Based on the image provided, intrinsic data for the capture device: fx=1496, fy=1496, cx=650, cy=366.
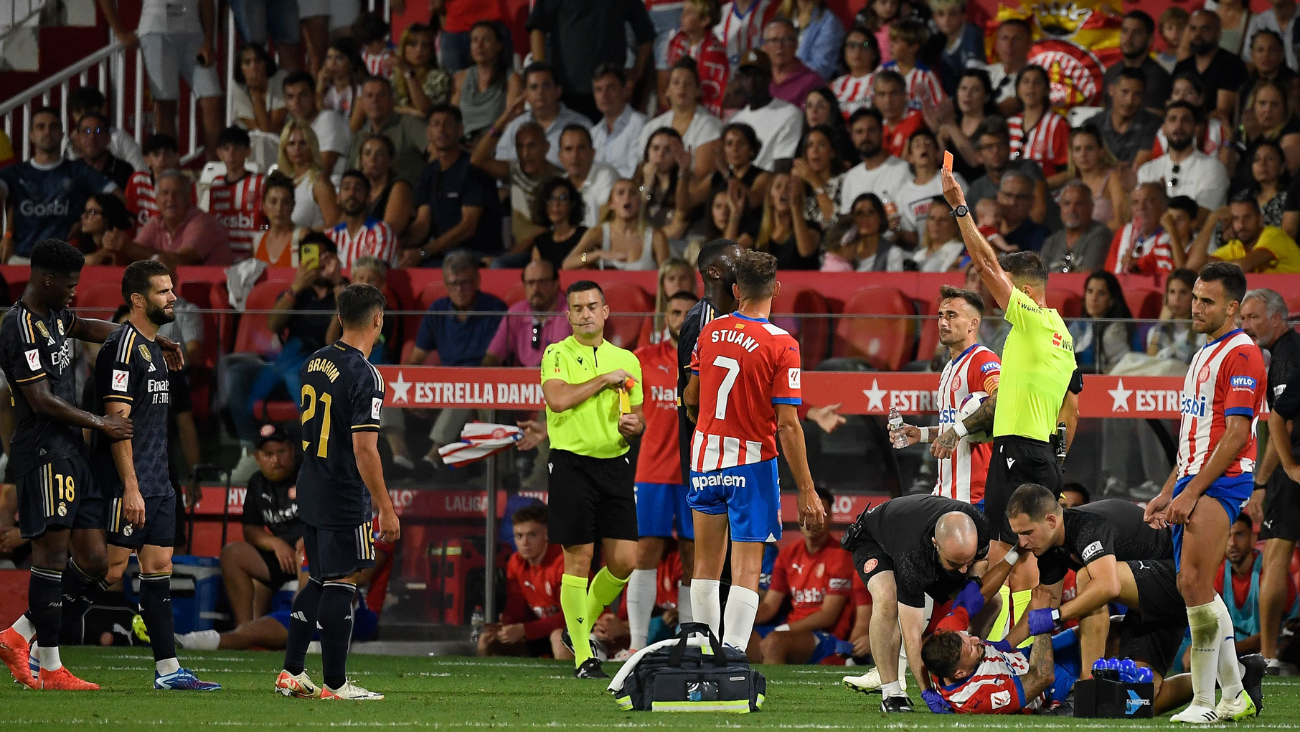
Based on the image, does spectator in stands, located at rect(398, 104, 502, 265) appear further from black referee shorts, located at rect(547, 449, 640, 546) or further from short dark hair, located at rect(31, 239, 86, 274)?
short dark hair, located at rect(31, 239, 86, 274)

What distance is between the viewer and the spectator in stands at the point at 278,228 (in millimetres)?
13703

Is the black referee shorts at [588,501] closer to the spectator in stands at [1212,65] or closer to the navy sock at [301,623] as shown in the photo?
the navy sock at [301,623]

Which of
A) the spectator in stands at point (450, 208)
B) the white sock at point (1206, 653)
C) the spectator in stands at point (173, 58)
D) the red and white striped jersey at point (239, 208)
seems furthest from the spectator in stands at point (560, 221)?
the white sock at point (1206, 653)

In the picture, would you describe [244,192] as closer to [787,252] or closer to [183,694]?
[787,252]

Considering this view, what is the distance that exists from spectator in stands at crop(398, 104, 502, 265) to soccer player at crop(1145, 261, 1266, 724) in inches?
303

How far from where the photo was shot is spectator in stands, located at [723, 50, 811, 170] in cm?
1380

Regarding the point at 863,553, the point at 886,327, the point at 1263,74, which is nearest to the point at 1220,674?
the point at 863,553

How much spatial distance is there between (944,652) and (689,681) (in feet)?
3.87

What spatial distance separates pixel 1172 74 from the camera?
13.5 meters

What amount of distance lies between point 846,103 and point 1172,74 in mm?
2943

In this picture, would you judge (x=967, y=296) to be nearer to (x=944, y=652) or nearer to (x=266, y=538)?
(x=944, y=652)

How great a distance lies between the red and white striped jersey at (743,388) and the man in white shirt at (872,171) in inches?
230

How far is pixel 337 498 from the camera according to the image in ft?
23.5

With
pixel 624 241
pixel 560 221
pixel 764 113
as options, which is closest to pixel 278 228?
pixel 560 221
